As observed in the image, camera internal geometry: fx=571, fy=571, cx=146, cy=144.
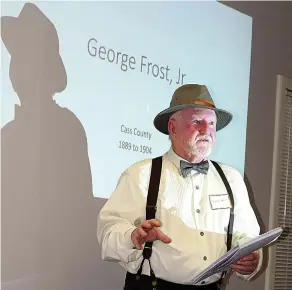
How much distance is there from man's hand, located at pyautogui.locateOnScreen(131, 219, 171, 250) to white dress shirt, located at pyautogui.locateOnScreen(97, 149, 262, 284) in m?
0.04

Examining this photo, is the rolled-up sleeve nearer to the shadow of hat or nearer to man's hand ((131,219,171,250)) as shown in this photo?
man's hand ((131,219,171,250))

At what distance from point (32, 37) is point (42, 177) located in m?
0.44

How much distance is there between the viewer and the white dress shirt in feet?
5.14

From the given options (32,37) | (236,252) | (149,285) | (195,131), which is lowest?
(149,285)

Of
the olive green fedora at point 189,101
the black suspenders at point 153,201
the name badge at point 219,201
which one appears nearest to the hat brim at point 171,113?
the olive green fedora at point 189,101

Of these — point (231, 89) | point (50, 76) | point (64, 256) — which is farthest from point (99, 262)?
point (231, 89)

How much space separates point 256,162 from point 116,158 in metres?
0.99

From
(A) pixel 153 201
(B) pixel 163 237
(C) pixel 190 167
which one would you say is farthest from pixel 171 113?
(B) pixel 163 237

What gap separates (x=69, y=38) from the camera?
1.85 m

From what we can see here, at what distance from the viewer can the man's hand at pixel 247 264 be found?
5.30 feet

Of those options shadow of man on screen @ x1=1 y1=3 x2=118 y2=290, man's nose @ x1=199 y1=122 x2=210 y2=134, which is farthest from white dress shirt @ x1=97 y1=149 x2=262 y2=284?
shadow of man on screen @ x1=1 y1=3 x2=118 y2=290

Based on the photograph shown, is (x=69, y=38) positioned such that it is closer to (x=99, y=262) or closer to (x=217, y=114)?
(x=217, y=114)

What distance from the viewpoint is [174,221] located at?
1603 mm

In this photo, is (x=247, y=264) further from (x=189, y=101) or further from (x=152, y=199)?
(x=189, y=101)
